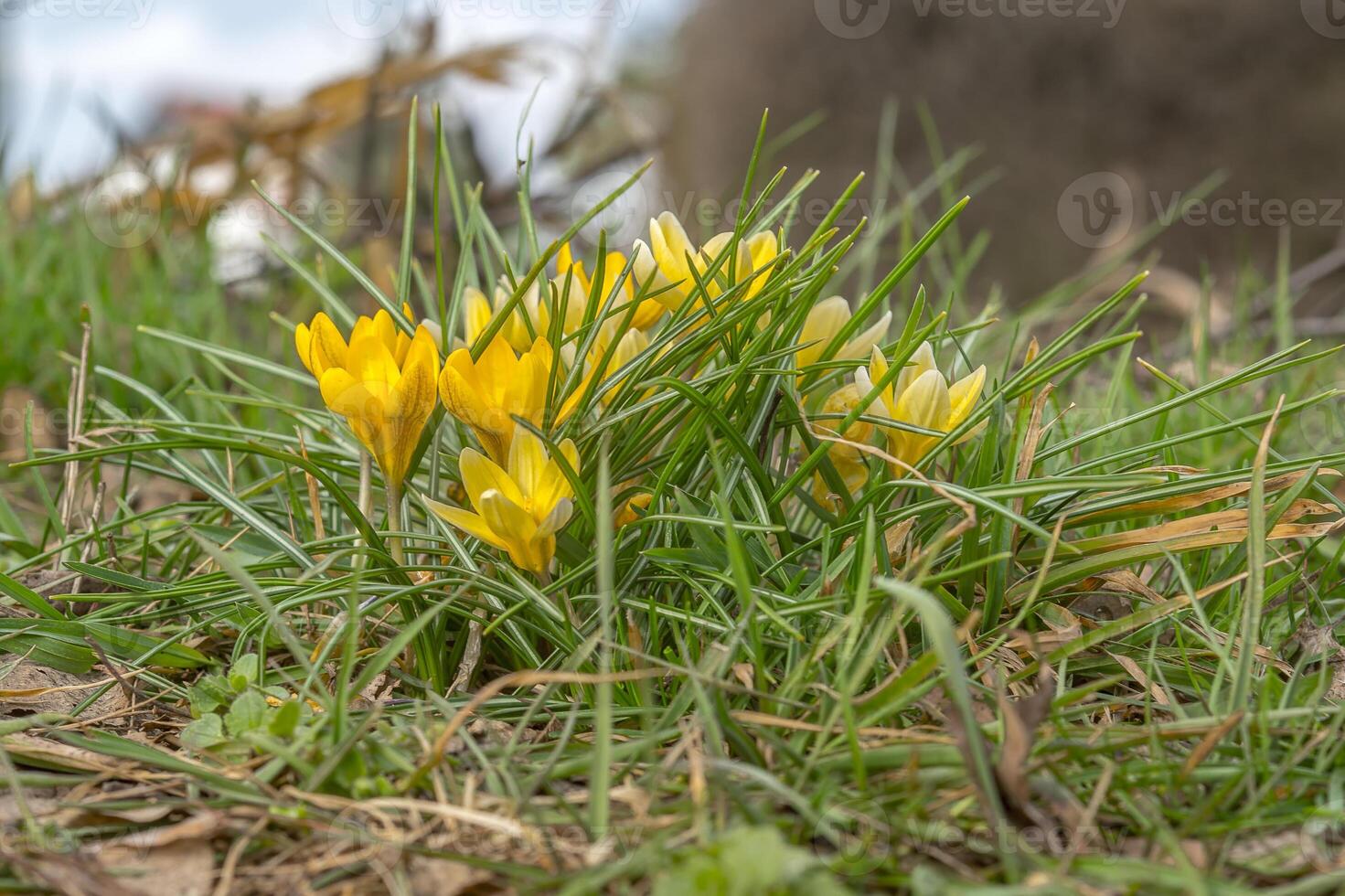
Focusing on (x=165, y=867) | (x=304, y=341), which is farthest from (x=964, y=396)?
(x=165, y=867)

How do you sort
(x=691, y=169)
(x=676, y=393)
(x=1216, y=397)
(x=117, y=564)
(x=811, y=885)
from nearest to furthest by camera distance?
(x=811, y=885) → (x=676, y=393) → (x=117, y=564) → (x=1216, y=397) → (x=691, y=169)

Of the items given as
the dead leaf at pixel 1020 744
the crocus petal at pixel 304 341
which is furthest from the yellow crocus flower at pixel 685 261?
the dead leaf at pixel 1020 744

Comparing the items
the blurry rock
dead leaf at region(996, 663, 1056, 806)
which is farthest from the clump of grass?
the blurry rock

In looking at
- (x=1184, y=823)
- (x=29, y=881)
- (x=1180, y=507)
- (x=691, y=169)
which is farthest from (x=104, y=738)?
(x=691, y=169)

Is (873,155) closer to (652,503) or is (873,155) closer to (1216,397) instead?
(1216,397)

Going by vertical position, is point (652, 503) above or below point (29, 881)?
above

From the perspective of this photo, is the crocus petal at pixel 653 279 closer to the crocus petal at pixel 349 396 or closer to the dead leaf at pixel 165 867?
the crocus petal at pixel 349 396

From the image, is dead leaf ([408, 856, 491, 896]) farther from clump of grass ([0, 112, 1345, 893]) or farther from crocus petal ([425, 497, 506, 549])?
crocus petal ([425, 497, 506, 549])
